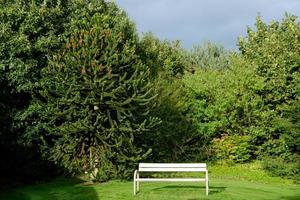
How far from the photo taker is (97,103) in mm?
19312

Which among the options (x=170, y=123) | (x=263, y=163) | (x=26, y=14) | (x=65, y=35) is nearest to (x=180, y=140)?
(x=170, y=123)

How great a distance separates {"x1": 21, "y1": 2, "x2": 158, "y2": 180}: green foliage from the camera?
1891cm

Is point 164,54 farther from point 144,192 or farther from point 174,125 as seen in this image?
point 144,192

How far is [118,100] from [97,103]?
832 mm

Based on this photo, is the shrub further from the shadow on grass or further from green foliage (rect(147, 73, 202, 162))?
the shadow on grass

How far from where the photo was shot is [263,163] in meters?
26.9

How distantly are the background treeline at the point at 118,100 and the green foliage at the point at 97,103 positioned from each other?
0.05m

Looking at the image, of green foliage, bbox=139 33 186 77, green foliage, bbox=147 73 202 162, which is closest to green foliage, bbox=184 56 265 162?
green foliage, bbox=147 73 202 162

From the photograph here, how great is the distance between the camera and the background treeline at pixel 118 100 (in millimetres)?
19281

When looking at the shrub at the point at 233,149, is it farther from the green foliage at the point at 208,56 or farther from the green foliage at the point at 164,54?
the green foliage at the point at 208,56

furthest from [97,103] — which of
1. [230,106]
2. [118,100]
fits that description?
[230,106]

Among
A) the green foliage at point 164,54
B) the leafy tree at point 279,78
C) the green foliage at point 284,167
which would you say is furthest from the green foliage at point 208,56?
the green foliage at point 284,167

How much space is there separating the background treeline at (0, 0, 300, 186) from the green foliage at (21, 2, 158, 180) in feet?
0.16

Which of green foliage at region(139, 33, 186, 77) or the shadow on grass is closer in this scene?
the shadow on grass
